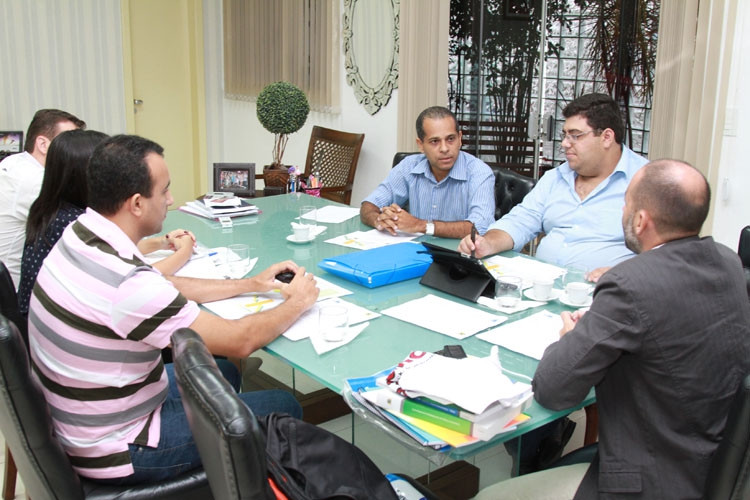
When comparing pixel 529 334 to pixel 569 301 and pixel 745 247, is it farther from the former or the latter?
pixel 745 247

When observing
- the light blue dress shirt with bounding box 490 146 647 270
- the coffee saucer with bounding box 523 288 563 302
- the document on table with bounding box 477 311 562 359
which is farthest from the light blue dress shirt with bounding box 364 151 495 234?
the document on table with bounding box 477 311 562 359

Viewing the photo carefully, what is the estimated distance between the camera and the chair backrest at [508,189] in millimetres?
3199

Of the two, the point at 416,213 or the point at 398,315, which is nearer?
the point at 398,315

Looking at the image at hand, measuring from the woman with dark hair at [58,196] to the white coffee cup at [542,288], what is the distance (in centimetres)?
142

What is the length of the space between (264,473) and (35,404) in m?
0.65

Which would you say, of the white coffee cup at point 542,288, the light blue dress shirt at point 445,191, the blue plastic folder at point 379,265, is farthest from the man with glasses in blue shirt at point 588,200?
the white coffee cup at point 542,288

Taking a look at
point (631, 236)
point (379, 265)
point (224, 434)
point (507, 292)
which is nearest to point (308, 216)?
point (379, 265)

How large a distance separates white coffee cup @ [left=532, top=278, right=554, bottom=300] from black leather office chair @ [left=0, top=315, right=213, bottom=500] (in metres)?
1.17

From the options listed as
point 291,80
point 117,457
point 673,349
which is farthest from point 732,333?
point 291,80

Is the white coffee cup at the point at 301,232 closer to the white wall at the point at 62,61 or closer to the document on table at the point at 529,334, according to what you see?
the document on table at the point at 529,334

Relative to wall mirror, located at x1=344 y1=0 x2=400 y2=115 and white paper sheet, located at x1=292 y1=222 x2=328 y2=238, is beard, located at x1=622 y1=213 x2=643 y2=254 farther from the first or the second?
wall mirror, located at x1=344 y1=0 x2=400 y2=115

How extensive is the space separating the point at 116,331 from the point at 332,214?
6.11ft

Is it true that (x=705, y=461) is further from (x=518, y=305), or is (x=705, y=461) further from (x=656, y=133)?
(x=656, y=133)

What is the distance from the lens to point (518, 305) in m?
2.04
